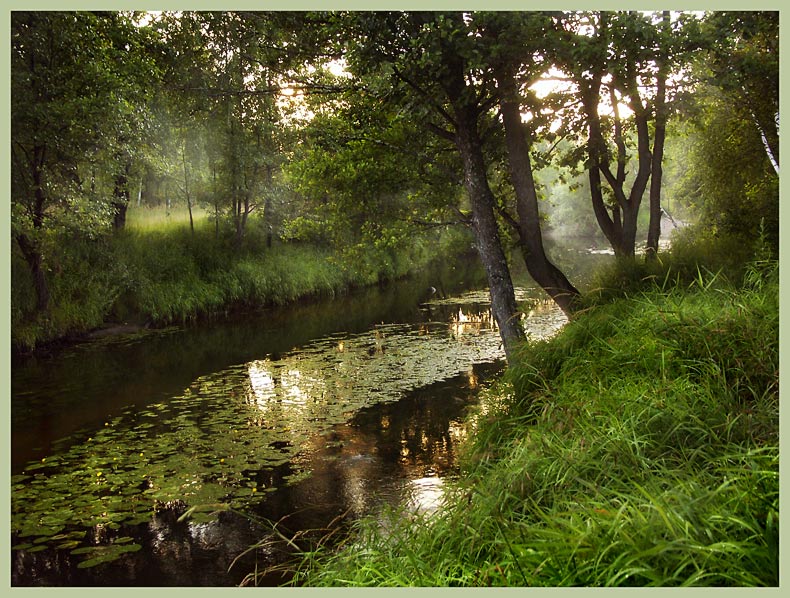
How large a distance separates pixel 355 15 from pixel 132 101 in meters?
7.02

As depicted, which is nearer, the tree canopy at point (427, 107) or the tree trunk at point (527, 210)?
the tree canopy at point (427, 107)

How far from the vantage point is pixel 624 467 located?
14.2 feet

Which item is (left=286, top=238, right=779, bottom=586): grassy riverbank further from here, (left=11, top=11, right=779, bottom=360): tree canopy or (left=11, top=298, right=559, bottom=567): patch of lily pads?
(left=11, top=11, right=779, bottom=360): tree canopy

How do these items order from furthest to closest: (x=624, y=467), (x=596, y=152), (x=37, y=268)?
(x=37, y=268)
(x=596, y=152)
(x=624, y=467)

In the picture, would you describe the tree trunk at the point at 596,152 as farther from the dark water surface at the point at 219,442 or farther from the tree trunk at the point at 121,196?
the tree trunk at the point at 121,196

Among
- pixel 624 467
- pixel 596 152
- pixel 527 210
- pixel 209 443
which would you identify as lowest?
pixel 209 443

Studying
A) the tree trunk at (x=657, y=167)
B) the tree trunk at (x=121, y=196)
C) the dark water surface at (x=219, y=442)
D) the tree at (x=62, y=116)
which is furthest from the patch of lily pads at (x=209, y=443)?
the tree trunk at (x=121, y=196)

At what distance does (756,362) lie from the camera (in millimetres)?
5629

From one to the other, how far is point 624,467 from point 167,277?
17335 mm

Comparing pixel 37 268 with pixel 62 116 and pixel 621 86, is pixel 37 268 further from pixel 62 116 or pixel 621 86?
pixel 621 86

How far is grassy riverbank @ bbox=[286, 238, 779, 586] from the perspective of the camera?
3.22 meters

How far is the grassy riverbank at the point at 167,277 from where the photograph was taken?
49.4ft

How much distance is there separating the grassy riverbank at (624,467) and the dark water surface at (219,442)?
108cm

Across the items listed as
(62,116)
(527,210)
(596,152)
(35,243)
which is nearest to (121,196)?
(35,243)
